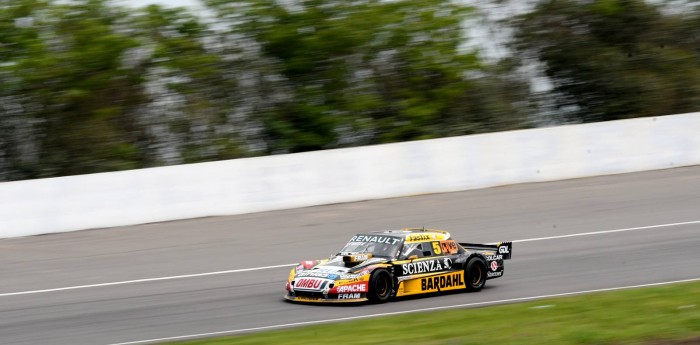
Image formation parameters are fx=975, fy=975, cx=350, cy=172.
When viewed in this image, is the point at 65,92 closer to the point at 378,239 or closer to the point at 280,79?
the point at 280,79

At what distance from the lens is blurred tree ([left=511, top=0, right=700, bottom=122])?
26.8 meters

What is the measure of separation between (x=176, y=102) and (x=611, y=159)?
402 inches

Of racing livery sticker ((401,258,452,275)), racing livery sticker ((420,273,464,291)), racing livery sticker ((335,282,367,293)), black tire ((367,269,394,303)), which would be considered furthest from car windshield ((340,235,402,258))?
racing livery sticker ((335,282,367,293))

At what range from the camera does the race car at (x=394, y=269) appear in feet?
40.0

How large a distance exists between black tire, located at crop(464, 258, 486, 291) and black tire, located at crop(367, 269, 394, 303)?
4.33ft

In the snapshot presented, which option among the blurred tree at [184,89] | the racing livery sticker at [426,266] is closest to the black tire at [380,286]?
Result: the racing livery sticker at [426,266]

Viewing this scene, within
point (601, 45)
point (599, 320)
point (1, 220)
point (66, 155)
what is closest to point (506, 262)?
point (599, 320)

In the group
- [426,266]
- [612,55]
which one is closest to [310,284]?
[426,266]

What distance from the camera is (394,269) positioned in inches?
492

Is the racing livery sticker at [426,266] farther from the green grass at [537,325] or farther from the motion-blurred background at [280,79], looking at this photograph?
the motion-blurred background at [280,79]

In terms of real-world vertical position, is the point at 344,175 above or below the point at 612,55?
below

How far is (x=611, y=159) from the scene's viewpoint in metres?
22.4

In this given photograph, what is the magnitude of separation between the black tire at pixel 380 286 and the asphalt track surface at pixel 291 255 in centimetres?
19

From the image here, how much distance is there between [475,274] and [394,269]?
4.83 ft
